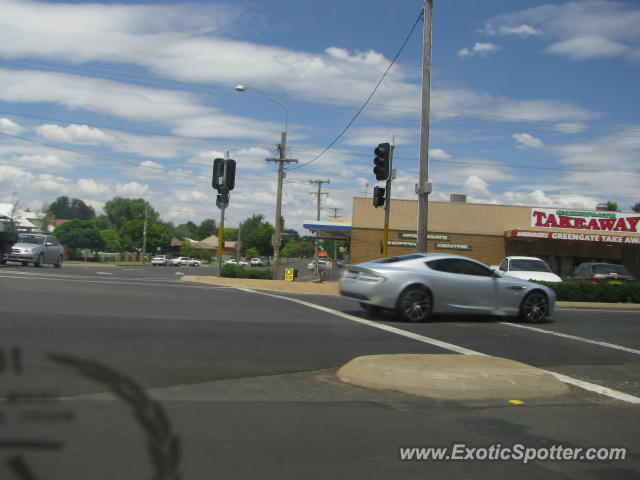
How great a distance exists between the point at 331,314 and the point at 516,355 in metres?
4.49

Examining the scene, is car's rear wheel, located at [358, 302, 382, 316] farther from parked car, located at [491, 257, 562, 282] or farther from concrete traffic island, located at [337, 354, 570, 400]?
parked car, located at [491, 257, 562, 282]

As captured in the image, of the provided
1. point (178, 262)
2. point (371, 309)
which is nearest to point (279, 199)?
point (371, 309)

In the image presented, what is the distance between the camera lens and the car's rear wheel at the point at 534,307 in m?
13.3

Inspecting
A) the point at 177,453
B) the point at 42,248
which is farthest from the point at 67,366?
the point at 42,248

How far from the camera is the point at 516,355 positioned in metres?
9.34

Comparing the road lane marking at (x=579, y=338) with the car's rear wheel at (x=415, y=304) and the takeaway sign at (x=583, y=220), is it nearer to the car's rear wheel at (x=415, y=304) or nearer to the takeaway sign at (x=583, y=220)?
the car's rear wheel at (x=415, y=304)

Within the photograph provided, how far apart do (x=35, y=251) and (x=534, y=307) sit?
2138 cm

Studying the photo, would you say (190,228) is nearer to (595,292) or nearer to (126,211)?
(126,211)

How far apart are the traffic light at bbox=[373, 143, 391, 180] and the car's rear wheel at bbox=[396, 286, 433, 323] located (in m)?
5.91

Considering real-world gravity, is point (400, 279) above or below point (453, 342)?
above

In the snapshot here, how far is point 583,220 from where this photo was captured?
40719 millimetres

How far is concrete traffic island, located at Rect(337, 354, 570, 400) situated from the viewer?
6.54 metres

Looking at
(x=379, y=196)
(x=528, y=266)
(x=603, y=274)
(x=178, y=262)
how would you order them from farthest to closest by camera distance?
(x=178, y=262)
(x=603, y=274)
(x=528, y=266)
(x=379, y=196)

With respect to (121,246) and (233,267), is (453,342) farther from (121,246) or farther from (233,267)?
(121,246)
